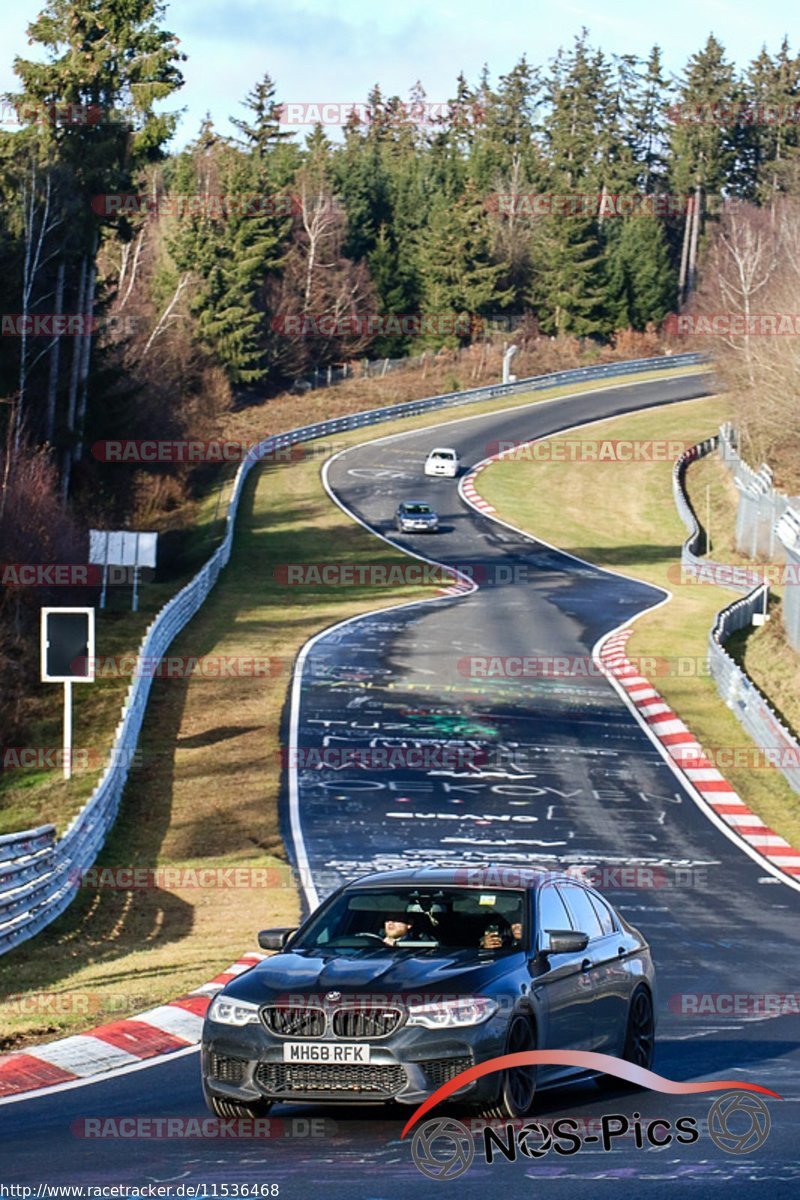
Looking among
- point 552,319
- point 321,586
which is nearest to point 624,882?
point 321,586

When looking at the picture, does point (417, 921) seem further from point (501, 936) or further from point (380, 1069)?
point (380, 1069)

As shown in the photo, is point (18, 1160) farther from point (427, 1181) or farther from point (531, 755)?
point (531, 755)

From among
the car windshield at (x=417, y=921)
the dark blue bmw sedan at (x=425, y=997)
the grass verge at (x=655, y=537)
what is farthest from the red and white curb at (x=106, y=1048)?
the grass verge at (x=655, y=537)

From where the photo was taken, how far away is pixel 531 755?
33.4 meters

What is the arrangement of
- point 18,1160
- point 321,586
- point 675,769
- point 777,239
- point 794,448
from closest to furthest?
point 18,1160 < point 675,769 < point 321,586 < point 794,448 < point 777,239

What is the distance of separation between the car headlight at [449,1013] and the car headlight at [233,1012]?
880 millimetres

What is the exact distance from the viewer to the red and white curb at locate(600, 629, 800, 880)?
27.5 metres

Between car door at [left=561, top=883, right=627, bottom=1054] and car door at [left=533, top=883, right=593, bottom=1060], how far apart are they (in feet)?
0.22

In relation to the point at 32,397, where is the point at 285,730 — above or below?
below

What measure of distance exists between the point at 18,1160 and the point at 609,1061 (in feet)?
12.5

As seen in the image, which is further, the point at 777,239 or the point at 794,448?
the point at 777,239

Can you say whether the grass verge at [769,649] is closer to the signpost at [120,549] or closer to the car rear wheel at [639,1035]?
the signpost at [120,549]

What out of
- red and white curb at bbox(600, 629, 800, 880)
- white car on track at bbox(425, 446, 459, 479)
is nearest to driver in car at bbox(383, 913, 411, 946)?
red and white curb at bbox(600, 629, 800, 880)

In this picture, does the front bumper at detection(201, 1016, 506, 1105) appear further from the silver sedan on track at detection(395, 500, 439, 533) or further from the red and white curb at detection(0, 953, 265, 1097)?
the silver sedan on track at detection(395, 500, 439, 533)
